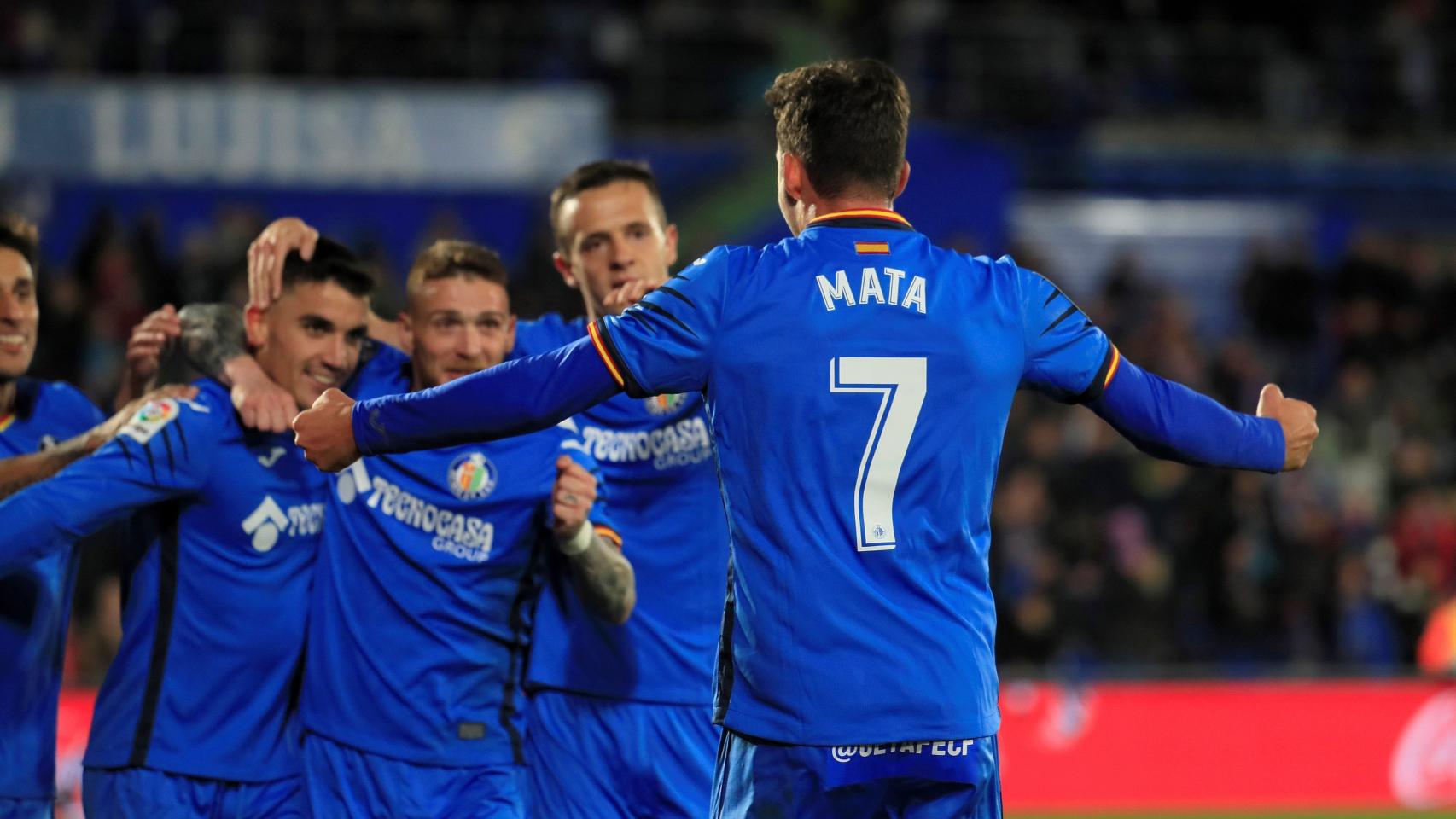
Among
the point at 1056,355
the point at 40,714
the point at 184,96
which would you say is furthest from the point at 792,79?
the point at 184,96

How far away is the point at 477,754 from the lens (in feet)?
15.5

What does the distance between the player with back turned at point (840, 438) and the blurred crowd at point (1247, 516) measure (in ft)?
28.0

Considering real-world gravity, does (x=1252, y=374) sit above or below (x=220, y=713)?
above

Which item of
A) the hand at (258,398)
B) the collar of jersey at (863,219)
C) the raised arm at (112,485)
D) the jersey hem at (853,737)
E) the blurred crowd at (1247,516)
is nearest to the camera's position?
the jersey hem at (853,737)

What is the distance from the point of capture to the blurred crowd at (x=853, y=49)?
15398 millimetres

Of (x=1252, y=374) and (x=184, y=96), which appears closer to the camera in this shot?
(x=184, y=96)

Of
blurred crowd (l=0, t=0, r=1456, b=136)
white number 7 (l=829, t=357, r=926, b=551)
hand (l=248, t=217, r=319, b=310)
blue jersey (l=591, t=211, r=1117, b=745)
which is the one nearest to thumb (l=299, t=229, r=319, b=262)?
hand (l=248, t=217, r=319, b=310)

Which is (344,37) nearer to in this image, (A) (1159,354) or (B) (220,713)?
(A) (1159,354)

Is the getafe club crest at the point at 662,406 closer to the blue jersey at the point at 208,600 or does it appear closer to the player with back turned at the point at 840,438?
the blue jersey at the point at 208,600

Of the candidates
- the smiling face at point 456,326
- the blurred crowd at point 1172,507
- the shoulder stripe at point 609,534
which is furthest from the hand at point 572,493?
the blurred crowd at point 1172,507

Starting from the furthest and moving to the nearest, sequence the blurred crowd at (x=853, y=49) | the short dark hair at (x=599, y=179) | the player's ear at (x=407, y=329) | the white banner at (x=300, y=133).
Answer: the blurred crowd at (x=853, y=49) → the white banner at (x=300, y=133) → the short dark hair at (x=599, y=179) → the player's ear at (x=407, y=329)

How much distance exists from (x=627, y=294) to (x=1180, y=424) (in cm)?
184

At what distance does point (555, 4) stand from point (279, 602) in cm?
1414

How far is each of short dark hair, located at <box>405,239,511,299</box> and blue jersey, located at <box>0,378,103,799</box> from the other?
3.83 ft
